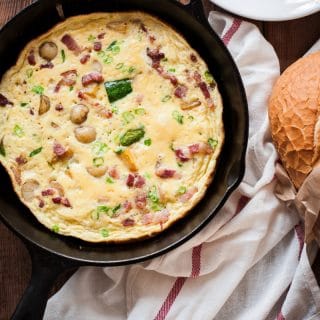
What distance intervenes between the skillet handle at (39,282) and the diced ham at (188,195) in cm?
50

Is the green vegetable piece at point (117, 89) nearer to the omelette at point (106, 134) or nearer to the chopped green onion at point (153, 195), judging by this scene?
the omelette at point (106, 134)

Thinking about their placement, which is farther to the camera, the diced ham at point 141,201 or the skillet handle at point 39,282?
the diced ham at point 141,201

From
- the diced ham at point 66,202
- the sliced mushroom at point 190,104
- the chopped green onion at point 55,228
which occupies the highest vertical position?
the sliced mushroom at point 190,104

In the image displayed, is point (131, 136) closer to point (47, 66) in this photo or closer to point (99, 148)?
point (99, 148)

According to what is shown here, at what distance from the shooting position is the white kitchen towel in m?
2.84

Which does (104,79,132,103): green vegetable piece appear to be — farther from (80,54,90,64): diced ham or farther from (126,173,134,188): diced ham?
(126,173,134,188): diced ham

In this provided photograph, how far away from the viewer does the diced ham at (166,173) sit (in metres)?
2.73

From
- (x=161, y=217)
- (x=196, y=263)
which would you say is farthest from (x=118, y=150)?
(x=196, y=263)

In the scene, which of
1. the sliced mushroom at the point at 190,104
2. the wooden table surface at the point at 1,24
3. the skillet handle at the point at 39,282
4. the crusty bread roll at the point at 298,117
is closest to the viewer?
the skillet handle at the point at 39,282

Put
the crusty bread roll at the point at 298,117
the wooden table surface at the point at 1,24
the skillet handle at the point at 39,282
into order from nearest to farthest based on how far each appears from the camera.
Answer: the skillet handle at the point at 39,282
the crusty bread roll at the point at 298,117
the wooden table surface at the point at 1,24

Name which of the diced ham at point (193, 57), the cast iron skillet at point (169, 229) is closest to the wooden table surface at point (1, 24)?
the cast iron skillet at point (169, 229)

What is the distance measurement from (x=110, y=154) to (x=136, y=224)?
0.98 feet

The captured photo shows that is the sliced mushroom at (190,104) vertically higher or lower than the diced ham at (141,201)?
higher

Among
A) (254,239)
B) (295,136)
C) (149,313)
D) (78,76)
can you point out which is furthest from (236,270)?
(78,76)
